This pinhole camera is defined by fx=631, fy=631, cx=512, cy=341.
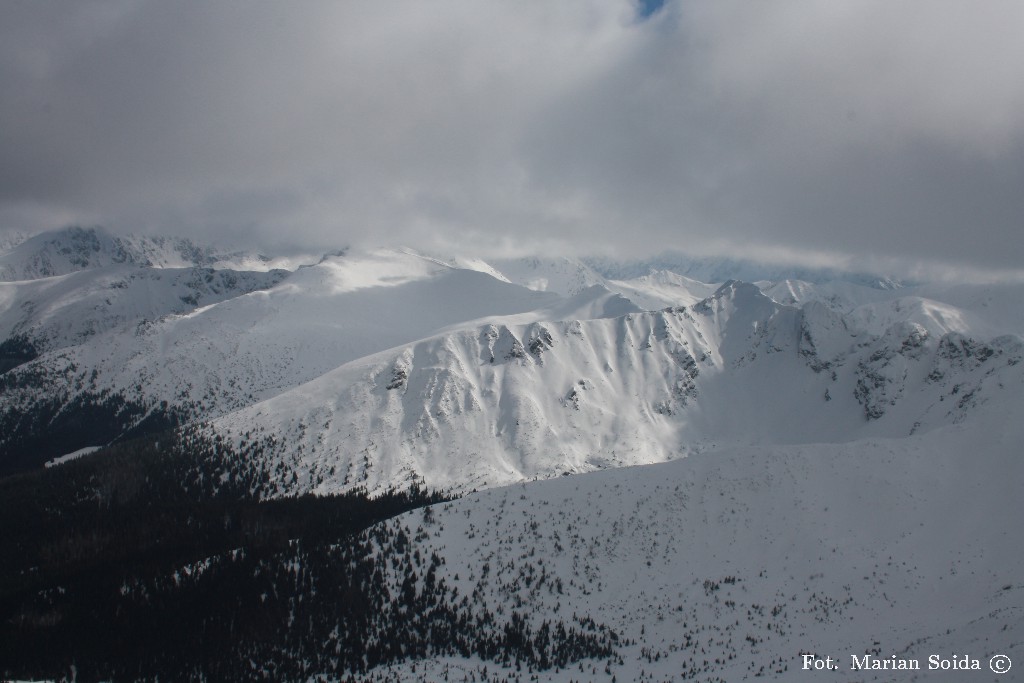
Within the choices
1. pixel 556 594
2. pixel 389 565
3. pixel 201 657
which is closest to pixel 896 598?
pixel 556 594

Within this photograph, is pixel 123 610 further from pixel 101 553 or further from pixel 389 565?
pixel 389 565

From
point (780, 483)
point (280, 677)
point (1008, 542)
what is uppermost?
point (780, 483)

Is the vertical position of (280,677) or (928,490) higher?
(928,490)

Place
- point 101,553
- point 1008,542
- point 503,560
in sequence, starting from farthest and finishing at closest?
point 101,553 < point 503,560 < point 1008,542

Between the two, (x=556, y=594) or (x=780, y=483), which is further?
(x=780, y=483)

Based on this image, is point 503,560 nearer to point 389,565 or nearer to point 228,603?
point 389,565

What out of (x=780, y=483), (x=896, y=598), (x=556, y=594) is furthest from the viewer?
(x=780, y=483)

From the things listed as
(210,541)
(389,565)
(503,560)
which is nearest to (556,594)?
(503,560)
